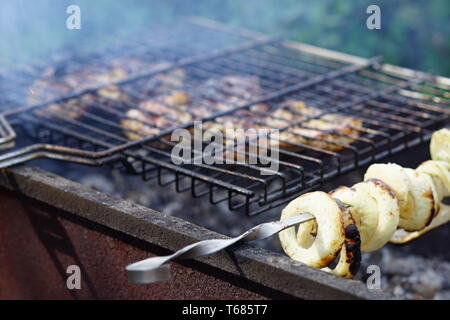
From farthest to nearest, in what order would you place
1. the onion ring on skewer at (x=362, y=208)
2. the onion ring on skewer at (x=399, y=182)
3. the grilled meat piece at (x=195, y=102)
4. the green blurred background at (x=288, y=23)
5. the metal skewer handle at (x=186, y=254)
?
the green blurred background at (x=288, y=23)
the grilled meat piece at (x=195, y=102)
the onion ring on skewer at (x=399, y=182)
the onion ring on skewer at (x=362, y=208)
the metal skewer handle at (x=186, y=254)

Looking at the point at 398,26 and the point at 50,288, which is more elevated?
the point at 398,26

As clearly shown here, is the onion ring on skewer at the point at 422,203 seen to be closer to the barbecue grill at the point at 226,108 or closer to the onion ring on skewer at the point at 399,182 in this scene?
the onion ring on skewer at the point at 399,182

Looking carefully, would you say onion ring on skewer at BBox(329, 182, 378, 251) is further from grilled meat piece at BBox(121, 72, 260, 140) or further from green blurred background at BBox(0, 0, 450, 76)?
green blurred background at BBox(0, 0, 450, 76)

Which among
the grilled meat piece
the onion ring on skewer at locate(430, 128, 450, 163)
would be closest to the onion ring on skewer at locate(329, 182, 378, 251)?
the onion ring on skewer at locate(430, 128, 450, 163)

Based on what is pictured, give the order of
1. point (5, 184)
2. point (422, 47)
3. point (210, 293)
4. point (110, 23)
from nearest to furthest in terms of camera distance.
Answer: point (210, 293)
point (5, 184)
point (422, 47)
point (110, 23)

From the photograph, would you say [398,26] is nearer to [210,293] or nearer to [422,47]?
[422,47]

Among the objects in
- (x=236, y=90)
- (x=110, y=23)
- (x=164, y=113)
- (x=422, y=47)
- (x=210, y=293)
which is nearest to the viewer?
(x=210, y=293)

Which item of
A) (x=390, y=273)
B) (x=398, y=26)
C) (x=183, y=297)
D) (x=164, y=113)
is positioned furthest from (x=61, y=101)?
(x=398, y=26)

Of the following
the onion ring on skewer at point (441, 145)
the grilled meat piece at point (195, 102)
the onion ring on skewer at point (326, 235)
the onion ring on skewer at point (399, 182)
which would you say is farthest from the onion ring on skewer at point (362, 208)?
the grilled meat piece at point (195, 102)
